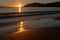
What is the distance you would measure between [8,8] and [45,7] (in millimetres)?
7446

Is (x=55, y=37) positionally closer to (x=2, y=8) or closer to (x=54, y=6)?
(x=2, y=8)

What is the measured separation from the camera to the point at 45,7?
106 ft

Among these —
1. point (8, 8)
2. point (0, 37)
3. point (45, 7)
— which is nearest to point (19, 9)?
point (8, 8)

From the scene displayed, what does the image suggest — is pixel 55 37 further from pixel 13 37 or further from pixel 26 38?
pixel 13 37

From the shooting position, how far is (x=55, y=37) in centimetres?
847

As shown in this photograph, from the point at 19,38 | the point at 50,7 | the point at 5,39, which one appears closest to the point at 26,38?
the point at 19,38

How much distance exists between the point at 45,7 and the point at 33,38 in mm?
24236

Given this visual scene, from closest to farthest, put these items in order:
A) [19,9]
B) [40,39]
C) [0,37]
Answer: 1. [40,39]
2. [0,37]
3. [19,9]

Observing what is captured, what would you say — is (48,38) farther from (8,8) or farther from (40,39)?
(8,8)

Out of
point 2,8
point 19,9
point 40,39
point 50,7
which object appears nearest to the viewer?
point 40,39

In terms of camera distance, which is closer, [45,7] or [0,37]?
[0,37]

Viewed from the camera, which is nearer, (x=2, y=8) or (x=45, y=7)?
(x=2, y=8)

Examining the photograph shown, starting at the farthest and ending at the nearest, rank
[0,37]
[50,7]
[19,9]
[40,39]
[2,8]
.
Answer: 1. [50,7]
2. [19,9]
3. [2,8]
4. [0,37]
5. [40,39]

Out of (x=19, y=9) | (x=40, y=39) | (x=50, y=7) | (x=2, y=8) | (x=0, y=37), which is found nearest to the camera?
(x=40, y=39)
